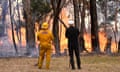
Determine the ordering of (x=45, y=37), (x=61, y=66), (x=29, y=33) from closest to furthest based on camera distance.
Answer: (x=45, y=37)
(x=61, y=66)
(x=29, y=33)

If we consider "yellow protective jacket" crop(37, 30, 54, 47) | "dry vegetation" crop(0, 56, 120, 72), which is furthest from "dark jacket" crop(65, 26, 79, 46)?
"dry vegetation" crop(0, 56, 120, 72)

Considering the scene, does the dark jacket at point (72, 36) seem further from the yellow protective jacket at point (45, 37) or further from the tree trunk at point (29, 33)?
the tree trunk at point (29, 33)

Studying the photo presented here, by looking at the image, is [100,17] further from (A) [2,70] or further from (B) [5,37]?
(A) [2,70]

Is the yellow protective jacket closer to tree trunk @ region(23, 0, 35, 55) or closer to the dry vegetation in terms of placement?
the dry vegetation

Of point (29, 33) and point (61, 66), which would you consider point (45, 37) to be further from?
point (29, 33)

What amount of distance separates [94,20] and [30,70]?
17280mm

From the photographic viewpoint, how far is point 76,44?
17000 millimetres

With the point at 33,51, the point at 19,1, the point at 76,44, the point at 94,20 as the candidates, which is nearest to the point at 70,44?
the point at 76,44

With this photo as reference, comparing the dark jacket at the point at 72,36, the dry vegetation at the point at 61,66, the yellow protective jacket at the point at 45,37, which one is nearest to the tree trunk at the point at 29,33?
the dry vegetation at the point at 61,66

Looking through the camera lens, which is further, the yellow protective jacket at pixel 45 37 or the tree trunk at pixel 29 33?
the tree trunk at pixel 29 33

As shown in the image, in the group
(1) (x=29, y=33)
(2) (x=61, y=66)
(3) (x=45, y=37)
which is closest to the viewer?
(3) (x=45, y=37)

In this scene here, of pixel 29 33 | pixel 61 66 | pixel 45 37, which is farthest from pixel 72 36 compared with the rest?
pixel 29 33

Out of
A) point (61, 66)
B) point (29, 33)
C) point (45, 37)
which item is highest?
point (45, 37)

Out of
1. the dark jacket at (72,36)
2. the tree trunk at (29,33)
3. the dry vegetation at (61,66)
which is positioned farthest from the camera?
the tree trunk at (29,33)
